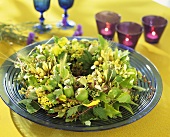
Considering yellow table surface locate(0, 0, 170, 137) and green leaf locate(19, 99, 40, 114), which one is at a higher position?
green leaf locate(19, 99, 40, 114)

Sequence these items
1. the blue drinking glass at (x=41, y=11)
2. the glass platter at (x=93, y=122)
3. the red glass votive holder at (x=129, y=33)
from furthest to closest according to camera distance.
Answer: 1. the blue drinking glass at (x=41, y=11)
2. the red glass votive holder at (x=129, y=33)
3. the glass platter at (x=93, y=122)

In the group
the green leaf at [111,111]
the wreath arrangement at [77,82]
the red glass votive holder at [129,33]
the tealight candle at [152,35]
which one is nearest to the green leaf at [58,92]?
the wreath arrangement at [77,82]

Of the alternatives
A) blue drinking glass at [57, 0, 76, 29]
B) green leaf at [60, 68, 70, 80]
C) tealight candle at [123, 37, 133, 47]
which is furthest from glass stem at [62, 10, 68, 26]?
green leaf at [60, 68, 70, 80]

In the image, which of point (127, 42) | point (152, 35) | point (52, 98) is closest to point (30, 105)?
point (52, 98)

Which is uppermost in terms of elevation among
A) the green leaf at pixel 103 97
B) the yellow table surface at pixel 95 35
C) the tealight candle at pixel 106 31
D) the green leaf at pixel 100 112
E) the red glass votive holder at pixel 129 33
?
the green leaf at pixel 103 97

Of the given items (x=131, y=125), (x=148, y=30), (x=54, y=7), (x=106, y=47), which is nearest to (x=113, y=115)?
(x=131, y=125)

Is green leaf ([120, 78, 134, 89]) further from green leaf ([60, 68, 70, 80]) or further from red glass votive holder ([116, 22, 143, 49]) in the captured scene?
red glass votive holder ([116, 22, 143, 49])

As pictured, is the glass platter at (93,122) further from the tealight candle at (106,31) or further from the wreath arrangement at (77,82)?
the tealight candle at (106,31)
